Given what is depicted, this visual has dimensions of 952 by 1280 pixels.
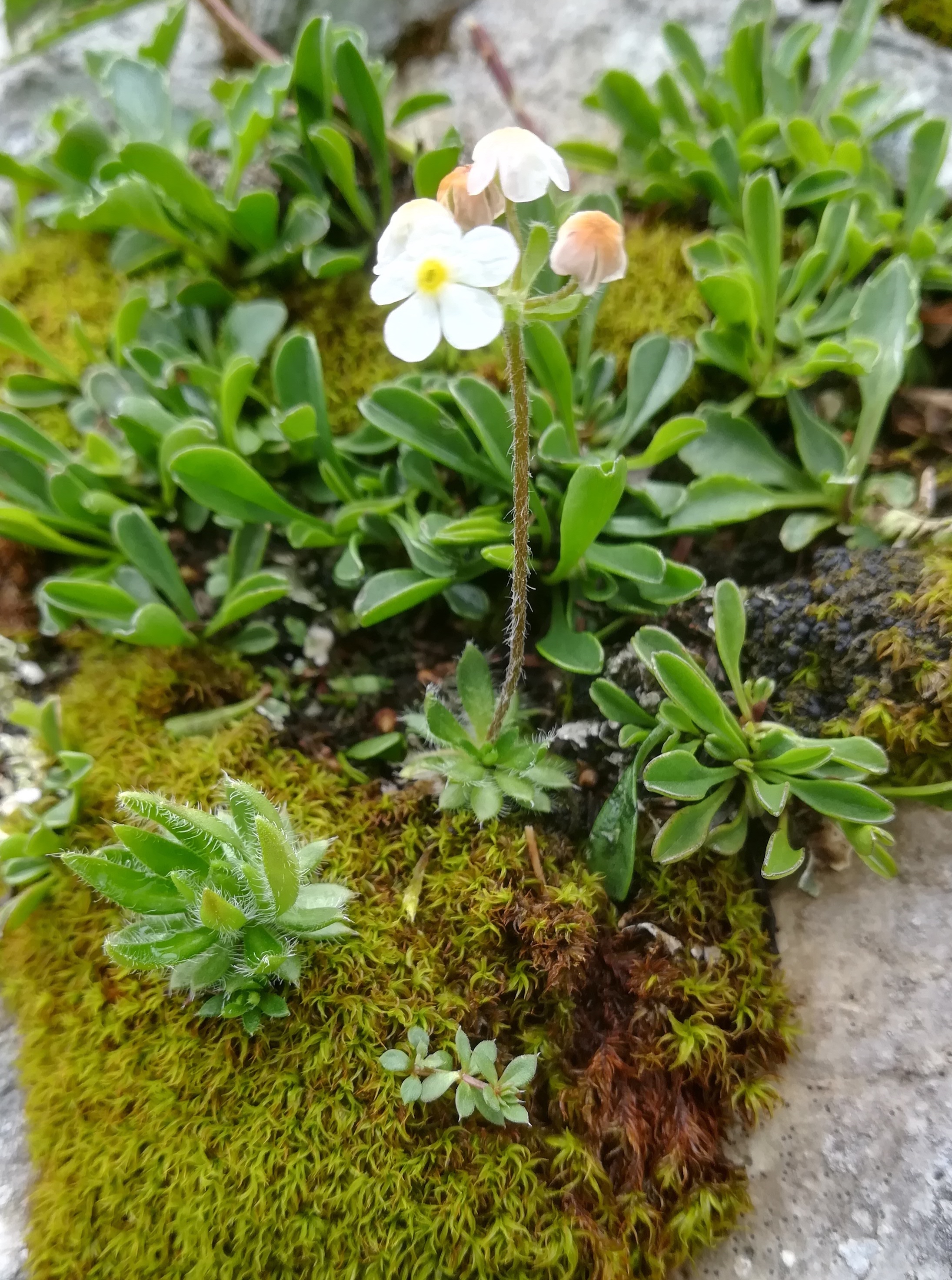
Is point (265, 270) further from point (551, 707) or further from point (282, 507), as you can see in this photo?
point (551, 707)

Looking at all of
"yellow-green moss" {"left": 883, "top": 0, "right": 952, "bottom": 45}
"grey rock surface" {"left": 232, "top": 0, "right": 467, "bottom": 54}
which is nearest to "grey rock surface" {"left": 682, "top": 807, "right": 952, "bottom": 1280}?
"yellow-green moss" {"left": 883, "top": 0, "right": 952, "bottom": 45}

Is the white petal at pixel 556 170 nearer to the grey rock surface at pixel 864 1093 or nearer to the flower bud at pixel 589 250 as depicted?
the flower bud at pixel 589 250

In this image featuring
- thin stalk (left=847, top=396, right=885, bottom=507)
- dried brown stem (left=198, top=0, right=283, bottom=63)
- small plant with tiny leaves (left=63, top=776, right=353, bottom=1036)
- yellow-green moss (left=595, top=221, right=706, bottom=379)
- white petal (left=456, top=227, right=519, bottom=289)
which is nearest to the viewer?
white petal (left=456, top=227, right=519, bottom=289)

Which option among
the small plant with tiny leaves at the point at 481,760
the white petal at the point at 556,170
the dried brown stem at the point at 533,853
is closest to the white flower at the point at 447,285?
the white petal at the point at 556,170

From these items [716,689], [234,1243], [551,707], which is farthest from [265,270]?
[234,1243]

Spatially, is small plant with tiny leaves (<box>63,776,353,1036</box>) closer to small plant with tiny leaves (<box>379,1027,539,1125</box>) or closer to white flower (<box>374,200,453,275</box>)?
small plant with tiny leaves (<box>379,1027,539,1125</box>)

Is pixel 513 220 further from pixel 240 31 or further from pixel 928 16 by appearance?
pixel 928 16
